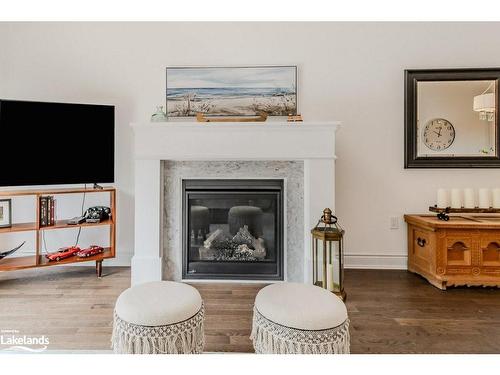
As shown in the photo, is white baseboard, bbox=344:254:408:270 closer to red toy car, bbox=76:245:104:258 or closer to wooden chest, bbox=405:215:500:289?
wooden chest, bbox=405:215:500:289

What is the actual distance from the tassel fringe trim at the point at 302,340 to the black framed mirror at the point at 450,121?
2.24m

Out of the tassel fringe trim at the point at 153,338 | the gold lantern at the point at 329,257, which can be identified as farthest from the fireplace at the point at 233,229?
the tassel fringe trim at the point at 153,338

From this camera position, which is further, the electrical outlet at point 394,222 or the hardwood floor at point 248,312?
the electrical outlet at point 394,222

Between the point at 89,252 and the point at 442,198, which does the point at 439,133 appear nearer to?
the point at 442,198

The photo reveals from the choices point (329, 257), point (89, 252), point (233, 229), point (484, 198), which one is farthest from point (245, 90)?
point (484, 198)

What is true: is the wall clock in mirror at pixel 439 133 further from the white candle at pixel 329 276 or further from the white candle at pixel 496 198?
the white candle at pixel 329 276

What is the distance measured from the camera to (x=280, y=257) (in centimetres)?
260

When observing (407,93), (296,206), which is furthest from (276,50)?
(296,206)

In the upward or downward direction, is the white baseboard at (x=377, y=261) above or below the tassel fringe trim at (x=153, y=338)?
below

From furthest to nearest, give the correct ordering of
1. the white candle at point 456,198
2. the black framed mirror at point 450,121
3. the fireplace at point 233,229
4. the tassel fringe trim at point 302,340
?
the black framed mirror at point 450,121
the white candle at point 456,198
the fireplace at point 233,229
the tassel fringe trim at point 302,340

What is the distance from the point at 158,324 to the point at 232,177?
155 cm

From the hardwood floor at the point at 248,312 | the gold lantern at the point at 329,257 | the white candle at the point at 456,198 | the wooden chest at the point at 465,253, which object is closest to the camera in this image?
the hardwood floor at the point at 248,312

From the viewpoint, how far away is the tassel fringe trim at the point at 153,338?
1198mm

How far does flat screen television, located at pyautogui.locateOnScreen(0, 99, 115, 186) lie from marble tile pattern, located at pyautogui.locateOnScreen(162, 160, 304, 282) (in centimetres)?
62
